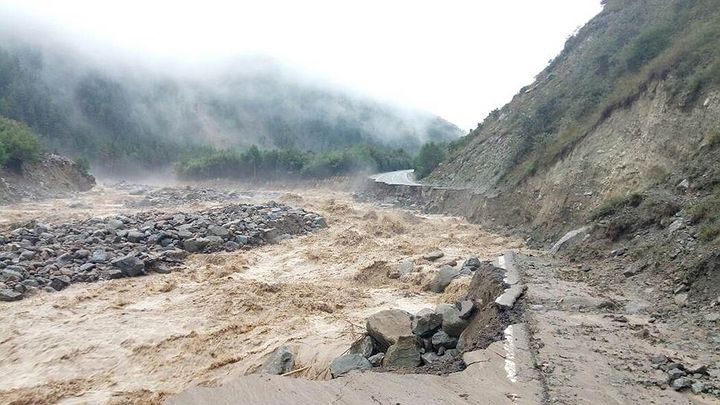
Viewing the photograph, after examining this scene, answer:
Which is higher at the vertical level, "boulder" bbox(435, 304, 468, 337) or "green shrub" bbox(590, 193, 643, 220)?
"green shrub" bbox(590, 193, 643, 220)

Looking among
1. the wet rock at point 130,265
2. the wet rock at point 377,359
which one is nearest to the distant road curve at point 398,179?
the wet rock at point 130,265

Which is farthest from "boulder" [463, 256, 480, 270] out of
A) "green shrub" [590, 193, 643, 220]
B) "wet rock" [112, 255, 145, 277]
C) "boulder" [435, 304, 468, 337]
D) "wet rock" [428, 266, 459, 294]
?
"wet rock" [112, 255, 145, 277]

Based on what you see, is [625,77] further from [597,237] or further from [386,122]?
[386,122]

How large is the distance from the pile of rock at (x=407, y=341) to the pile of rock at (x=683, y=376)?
7.21 feet

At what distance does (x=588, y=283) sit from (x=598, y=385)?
4.54 metres

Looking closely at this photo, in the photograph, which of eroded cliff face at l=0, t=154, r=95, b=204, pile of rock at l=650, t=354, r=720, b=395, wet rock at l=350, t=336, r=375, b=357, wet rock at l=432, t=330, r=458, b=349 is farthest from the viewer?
eroded cliff face at l=0, t=154, r=95, b=204

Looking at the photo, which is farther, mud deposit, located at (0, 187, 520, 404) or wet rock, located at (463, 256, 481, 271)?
wet rock, located at (463, 256, 481, 271)

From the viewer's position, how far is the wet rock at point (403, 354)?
594cm

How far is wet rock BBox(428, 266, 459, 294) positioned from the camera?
10.9 meters

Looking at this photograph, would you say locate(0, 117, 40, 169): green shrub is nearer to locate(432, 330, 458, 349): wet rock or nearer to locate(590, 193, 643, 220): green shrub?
locate(590, 193, 643, 220): green shrub

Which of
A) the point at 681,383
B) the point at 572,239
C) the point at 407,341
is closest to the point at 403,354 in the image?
the point at 407,341

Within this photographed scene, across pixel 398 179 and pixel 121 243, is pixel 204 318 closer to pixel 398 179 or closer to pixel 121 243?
pixel 121 243

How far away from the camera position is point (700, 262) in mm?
7508

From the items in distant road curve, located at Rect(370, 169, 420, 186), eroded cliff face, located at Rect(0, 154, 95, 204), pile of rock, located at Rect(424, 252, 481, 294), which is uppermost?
eroded cliff face, located at Rect(0, 154, 95, 204)
